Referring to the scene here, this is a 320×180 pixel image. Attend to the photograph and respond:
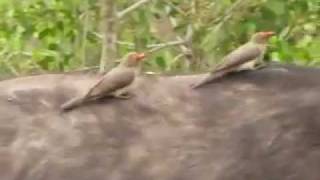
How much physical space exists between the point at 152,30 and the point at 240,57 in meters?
1.82

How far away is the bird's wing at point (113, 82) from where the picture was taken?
3.91m

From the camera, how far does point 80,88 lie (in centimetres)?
399

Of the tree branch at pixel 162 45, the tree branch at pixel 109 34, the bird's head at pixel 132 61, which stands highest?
the bird's head at pixel 132 61

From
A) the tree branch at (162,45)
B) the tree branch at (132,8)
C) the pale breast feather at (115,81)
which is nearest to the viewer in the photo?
the pale breast feather at (115,81)

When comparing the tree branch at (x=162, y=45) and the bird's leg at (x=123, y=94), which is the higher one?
the bird's leg at (x=123, y=94)

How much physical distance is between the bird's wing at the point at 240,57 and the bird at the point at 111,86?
29cm

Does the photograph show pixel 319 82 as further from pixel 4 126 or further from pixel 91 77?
pixel 4 126

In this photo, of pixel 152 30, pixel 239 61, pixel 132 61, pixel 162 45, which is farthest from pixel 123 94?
pixel 152 30

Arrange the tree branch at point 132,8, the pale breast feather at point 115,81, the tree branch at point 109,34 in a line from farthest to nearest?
1. the tree branch at point 132,8
2. the tree branch at point 109,34
3. the pale breast feather at point 115,81

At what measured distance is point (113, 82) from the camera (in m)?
3.91

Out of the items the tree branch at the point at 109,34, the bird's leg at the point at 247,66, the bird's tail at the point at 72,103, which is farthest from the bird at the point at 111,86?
the tree branch at the point at 109,34

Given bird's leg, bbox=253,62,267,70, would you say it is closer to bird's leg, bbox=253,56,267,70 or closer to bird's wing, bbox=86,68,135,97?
bird's leg, bbox=253,56,267,70

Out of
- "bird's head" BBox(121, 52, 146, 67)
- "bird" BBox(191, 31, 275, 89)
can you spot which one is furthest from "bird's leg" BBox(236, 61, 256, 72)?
"bird's head" BBox(121, 52, 146, 67)

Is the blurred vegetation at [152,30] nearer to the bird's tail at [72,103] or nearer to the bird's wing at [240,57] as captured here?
the bird's wing at [240,57]
